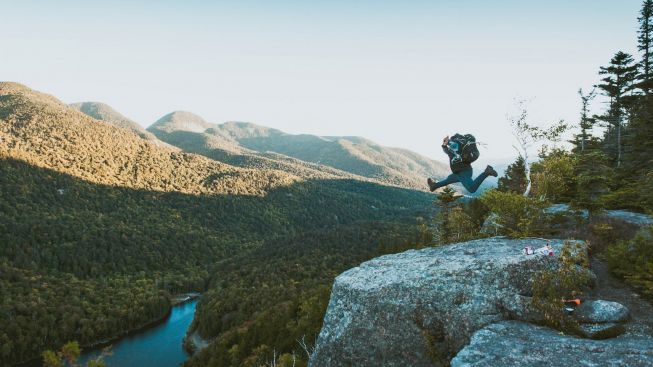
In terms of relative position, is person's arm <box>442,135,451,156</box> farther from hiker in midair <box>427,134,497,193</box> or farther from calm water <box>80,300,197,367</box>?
calm water <box>80,300,197,367</box>

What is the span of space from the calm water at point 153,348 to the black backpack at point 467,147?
366ft

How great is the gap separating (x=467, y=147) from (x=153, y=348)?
125063mm

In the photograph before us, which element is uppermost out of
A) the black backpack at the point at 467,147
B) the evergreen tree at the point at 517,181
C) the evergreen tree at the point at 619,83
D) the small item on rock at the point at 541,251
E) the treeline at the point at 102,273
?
the evergreen tree at the point at 619,83

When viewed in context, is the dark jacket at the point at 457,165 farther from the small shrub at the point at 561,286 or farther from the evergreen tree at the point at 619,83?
the evergreen tree at the point at 619,83

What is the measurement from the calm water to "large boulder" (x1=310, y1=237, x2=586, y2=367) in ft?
360

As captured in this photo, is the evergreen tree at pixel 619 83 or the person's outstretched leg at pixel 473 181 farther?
the evergreen tree at pixel 619 83

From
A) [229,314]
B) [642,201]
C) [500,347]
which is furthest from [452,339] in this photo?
[229,314]

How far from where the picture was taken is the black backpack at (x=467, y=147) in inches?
547

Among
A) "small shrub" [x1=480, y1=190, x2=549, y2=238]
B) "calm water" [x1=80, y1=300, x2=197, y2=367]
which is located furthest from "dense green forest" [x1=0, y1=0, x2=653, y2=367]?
"calm water" [x1=80, y1=300, x2=197, y2=367]

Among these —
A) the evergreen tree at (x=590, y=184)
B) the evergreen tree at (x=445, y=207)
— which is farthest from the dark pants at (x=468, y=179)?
the evergreen tree at (x=445, y=207)

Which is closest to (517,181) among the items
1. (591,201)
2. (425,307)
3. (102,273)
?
(591,201)

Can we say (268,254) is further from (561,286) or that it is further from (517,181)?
(561,286)

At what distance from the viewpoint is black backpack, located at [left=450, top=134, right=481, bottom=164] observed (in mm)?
13906

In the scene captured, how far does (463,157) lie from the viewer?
1401cm
